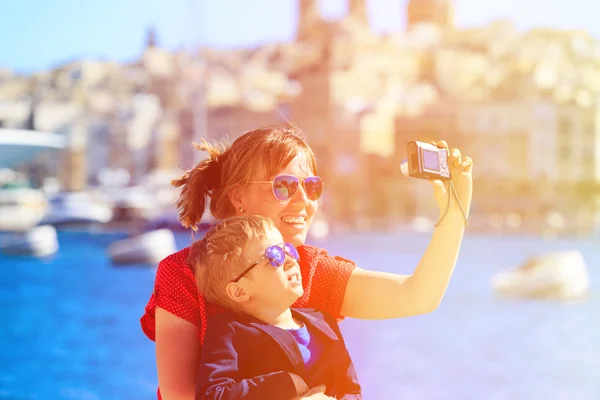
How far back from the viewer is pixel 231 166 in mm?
1922

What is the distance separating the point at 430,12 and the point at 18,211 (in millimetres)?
67183

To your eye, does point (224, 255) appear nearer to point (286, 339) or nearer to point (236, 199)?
point (286, 339)

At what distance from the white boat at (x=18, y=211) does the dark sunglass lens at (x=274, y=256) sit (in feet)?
131

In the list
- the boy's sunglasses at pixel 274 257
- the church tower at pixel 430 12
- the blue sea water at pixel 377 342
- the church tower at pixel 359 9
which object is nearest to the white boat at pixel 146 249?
the blue sea water at pixel 377 342

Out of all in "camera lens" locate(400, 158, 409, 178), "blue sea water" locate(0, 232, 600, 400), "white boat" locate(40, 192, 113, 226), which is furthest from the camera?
"white boat" locate(40, 192, 113, 226)

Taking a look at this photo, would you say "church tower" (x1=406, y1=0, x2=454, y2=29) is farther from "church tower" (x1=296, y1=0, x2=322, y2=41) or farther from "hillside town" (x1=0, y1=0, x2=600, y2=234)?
"church tower" (x1=296, y1=0, x2=322, y2=41)

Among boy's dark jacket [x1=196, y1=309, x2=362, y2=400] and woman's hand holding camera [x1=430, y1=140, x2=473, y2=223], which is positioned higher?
woman's hand holding camera [x1=430, y1=140, x2=473, y2=223]

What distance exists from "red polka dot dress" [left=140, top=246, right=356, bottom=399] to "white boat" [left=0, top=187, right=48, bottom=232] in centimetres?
3966

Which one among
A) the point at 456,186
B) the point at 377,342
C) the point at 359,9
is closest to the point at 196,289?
the point at 456,186

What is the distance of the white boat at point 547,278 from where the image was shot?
2012cm

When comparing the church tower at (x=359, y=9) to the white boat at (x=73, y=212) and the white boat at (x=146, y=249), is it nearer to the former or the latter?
the white boat at (x=73, y=212)

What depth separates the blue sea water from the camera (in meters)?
12.8

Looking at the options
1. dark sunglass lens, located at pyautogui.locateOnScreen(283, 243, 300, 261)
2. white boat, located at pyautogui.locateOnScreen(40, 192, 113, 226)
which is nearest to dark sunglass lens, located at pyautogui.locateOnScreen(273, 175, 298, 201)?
dark sunglass lens, located at pyautogui.locateOnScreen(283, 243, 300, 261)

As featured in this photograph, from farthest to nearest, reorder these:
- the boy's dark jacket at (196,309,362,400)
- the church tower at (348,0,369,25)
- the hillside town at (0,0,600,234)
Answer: the church tower at (348,0,369,25), the hillside town at (0,0,600,234), the boy's dark jacket at (196,309,362,400)
